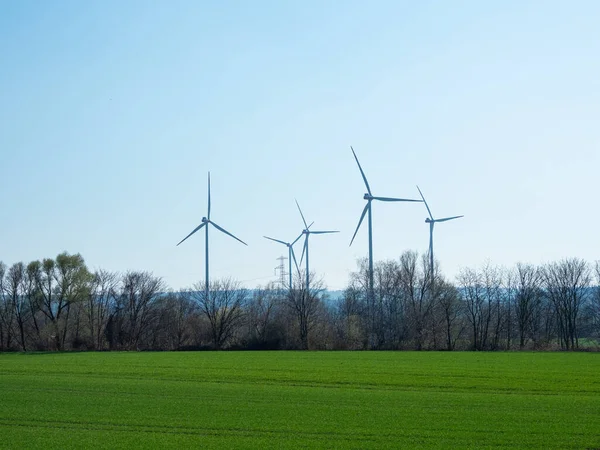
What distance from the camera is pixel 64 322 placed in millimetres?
93375

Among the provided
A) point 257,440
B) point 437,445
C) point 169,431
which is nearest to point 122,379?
point 169,431

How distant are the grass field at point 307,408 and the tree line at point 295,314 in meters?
38.7

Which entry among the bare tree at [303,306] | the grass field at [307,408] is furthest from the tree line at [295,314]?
the grass field at [307,408]

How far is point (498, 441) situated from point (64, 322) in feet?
272

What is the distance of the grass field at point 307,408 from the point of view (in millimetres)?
20234

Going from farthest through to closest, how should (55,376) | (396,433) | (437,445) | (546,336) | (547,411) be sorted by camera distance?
(546,336), (55,376), (547,411), (396,433), (437,445)

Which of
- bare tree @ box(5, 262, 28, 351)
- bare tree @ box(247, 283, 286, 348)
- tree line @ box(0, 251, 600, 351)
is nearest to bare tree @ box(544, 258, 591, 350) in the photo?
tree line @ box(0, 251, 600, 351)

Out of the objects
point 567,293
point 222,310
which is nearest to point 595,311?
point 567,293

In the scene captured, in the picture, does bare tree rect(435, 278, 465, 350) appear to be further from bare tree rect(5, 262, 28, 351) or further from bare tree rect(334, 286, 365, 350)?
bare tree rect(5, 262, 28, 351)

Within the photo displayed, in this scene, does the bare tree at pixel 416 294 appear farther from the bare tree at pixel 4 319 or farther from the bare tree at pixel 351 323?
the bare tree at pixel 4 319

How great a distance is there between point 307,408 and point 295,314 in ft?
205

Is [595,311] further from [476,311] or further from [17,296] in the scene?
[17,296]

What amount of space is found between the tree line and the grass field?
38.7m

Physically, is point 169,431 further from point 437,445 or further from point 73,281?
point 73,281
